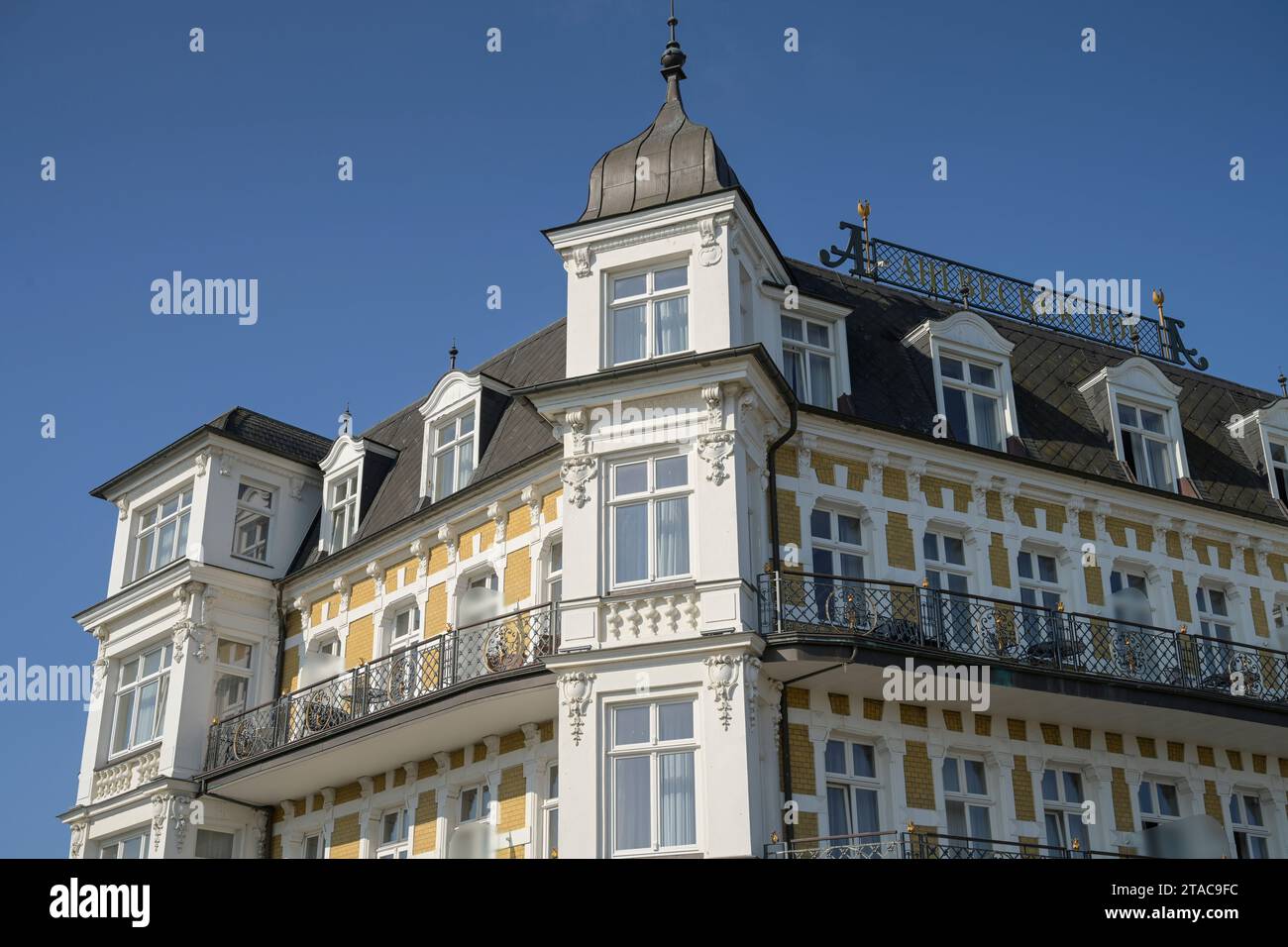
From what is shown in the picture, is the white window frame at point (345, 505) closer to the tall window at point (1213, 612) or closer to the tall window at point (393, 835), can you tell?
the tall window at point (393, 835)

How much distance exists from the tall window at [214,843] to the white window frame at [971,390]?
1417 centimetres

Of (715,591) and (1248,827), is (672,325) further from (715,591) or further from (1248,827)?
(1248,827)

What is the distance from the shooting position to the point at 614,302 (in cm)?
2336

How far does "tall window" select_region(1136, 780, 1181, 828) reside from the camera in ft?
76.2

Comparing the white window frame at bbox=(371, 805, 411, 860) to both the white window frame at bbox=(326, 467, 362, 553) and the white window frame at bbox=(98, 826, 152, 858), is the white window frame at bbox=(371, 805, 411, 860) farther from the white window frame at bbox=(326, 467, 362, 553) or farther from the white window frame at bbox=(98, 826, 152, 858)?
the white window frame at bbox=(326, 467, 362, 553)

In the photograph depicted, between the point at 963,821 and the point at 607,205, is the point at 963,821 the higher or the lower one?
the lower one

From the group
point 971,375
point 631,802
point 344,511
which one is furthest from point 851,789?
point 344,511

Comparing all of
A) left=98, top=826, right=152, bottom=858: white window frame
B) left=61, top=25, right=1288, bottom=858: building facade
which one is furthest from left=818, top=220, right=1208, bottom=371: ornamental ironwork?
left=98, top=826, right=152, bottom=858: white window frame

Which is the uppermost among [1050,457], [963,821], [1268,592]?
[1050,457]

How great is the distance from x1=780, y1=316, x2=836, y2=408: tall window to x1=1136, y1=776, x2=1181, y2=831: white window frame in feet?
24.4
